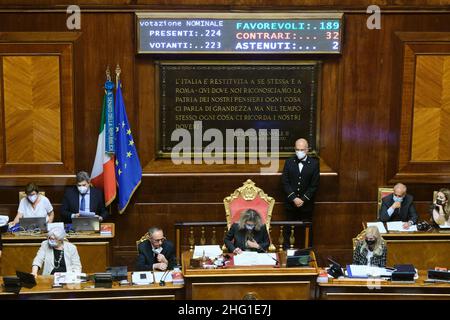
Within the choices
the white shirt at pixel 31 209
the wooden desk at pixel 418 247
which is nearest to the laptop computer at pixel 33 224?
the white shirt at pixel 31 209

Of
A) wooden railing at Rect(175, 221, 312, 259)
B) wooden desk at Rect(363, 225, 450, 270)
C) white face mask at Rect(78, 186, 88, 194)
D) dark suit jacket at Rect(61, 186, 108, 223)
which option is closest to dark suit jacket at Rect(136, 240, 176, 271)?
wooden railing at Rect(175, 221, 312, 259)

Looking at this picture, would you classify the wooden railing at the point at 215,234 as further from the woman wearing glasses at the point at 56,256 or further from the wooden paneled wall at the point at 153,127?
the woman wearing glasses at the point at 56,256

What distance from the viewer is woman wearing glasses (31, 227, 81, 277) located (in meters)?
7.39

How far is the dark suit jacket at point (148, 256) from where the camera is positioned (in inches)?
291

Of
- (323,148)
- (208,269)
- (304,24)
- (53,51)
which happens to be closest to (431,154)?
(323,148)

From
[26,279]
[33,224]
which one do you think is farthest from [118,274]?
[33,224]

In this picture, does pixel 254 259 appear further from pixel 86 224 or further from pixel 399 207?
pixel 399 207

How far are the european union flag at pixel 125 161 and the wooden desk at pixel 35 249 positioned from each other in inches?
42.1

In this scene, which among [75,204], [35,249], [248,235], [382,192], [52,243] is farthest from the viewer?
[382,192]

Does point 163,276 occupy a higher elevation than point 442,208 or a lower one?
lower

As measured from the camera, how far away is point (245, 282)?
688 centimetres

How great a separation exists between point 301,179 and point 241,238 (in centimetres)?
170

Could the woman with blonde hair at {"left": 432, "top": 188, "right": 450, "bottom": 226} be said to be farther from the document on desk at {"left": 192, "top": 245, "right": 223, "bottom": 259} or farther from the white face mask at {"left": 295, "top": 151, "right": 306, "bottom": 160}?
the document on desk at {"left": 192, "top": 245, "right": 223, "bottom": 259}

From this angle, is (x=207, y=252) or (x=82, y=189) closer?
(x=207, y=252)
